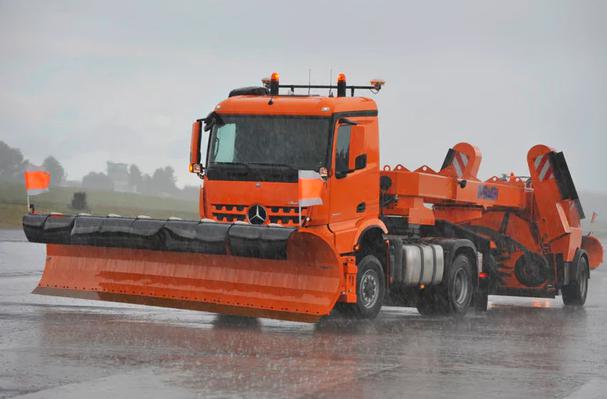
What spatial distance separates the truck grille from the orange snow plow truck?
0.05 feet

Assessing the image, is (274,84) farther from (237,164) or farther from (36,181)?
(36,181)

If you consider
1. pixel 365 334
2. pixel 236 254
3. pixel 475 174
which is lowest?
pixel 365 334

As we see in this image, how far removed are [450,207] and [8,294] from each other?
7.57 m

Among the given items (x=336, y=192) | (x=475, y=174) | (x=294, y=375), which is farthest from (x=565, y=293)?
(x=294, y=375)

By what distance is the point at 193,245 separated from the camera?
14.2 meters

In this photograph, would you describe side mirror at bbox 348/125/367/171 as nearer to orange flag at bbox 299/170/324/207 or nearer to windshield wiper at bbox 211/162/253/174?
orange flag at bbox 299/170/324/207

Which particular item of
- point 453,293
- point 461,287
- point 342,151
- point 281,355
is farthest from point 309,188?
point 461,287

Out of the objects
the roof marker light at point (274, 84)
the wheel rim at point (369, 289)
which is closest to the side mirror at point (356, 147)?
the wheel rim at point (369, 289)

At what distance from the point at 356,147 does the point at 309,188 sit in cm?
131

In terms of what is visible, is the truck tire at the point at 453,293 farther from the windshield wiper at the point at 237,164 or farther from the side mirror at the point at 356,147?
the windshield wiper at the point at 237,164

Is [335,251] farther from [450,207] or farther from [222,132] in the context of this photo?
[450,207]

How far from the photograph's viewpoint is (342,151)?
49.4 feet

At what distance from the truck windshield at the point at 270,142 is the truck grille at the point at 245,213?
59 cm

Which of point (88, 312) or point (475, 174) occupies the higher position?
point (475, 174)
